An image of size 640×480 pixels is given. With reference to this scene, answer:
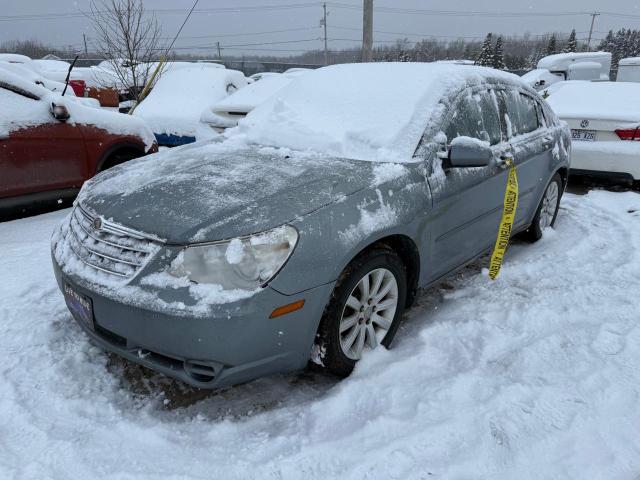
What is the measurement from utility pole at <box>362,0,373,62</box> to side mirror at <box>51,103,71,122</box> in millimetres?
9485

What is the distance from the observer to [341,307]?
2.47 meters

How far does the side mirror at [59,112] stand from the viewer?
489 cm

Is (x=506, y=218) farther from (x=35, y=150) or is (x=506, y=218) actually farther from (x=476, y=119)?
(x=35, y=150)

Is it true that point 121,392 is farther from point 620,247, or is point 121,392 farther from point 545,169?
point 620,247

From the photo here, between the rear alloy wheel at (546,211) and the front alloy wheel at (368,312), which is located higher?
the front alloy wheel at (368,312)

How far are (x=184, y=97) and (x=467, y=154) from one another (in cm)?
741

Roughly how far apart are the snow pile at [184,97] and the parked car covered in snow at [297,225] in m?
4.84

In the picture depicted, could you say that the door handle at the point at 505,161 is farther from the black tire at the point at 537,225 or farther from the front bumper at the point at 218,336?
the front bumper at the point at 218,336

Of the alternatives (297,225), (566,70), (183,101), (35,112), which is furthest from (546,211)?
(566,70)

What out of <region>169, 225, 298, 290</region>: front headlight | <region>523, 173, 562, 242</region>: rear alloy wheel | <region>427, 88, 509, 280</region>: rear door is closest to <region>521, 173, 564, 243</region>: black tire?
<region>523, 173, 562, 242</region>: rear alloy wheel

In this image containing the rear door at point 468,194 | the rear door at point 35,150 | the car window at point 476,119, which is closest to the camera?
the rear door at point 468,194

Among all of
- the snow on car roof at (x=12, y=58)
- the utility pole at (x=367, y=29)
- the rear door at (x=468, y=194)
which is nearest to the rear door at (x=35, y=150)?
the rear door at (x=468, y=194)

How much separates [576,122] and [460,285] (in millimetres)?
3784

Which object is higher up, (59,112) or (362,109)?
(362,109)
